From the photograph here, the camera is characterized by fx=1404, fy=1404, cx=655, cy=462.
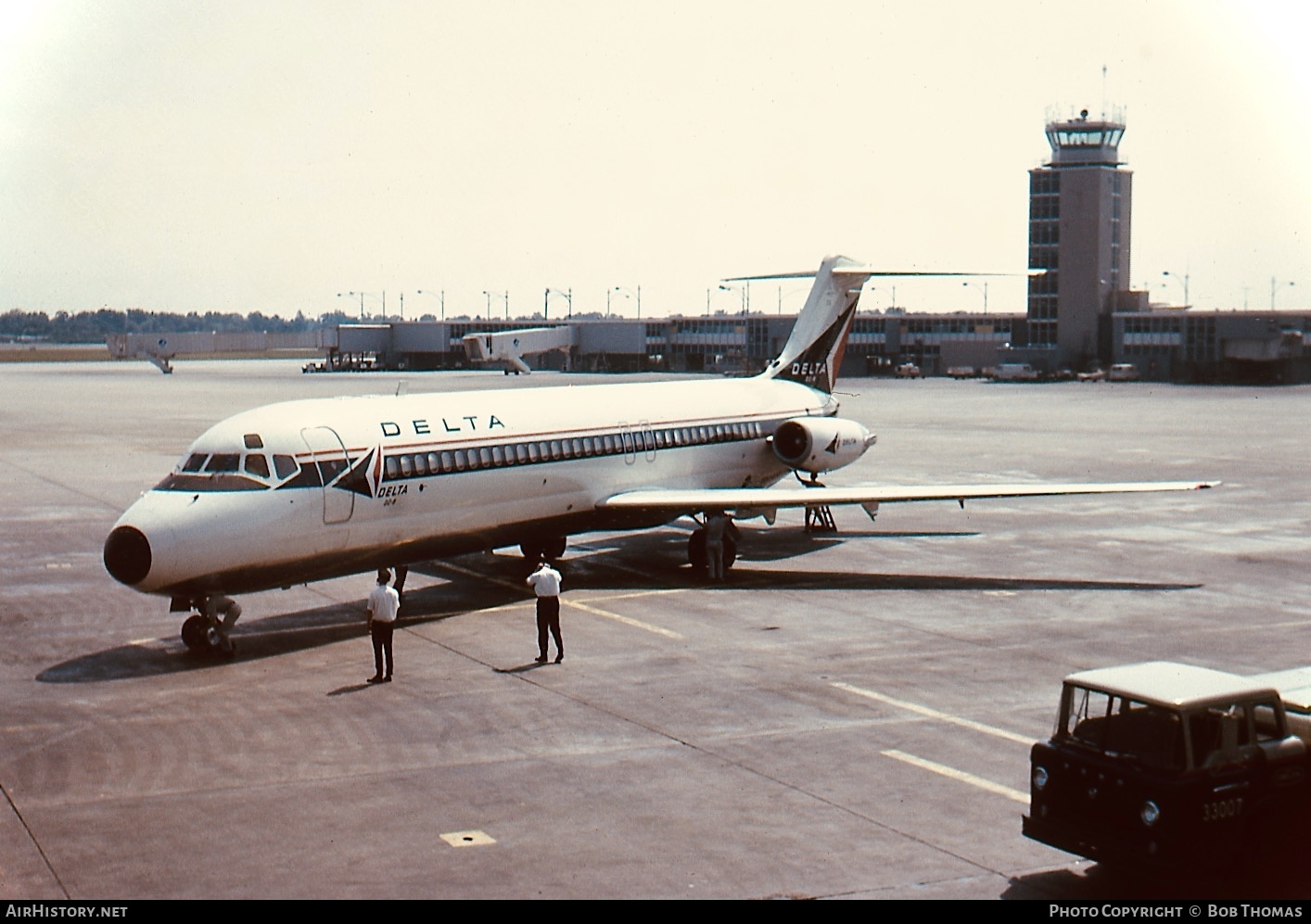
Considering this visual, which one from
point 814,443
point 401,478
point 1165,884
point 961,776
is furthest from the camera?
point 814,443

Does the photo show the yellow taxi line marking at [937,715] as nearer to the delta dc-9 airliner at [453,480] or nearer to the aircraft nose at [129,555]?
the delta dc-9 airliner at [453,480]

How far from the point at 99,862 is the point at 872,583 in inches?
682

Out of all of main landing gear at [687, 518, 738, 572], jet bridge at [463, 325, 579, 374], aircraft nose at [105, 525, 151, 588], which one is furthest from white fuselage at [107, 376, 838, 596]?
jet bridge at [463, 325, 579, 374]

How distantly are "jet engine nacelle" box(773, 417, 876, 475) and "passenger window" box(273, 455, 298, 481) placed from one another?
14.3 metres

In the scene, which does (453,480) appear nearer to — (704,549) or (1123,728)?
(704,549)

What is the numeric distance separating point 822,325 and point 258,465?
18402 mm

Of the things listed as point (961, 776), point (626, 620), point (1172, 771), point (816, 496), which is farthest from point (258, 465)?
point (1172, 771)

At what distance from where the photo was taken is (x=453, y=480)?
2397 centimetres

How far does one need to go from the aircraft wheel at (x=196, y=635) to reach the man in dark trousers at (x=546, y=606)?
4.92 meters

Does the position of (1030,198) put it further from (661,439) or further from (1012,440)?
(661,439)

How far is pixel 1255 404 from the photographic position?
3396 inches

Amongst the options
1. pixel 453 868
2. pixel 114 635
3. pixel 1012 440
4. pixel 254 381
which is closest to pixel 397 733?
pixel 453 868

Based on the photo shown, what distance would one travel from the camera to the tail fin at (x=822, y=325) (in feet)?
117

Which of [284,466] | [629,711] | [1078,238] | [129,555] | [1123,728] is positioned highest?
[1078,238]
